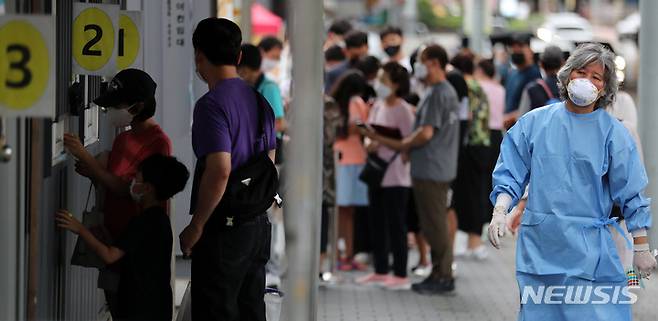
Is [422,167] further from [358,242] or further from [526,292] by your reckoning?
[526,292]

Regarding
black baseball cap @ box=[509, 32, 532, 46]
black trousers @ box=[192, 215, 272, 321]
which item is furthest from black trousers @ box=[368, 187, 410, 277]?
black trousers @ box=[192, 215, 272, 321]

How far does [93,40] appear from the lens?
275 inches

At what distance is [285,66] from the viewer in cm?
1744

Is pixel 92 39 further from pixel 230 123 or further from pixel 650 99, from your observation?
pixel 650 99

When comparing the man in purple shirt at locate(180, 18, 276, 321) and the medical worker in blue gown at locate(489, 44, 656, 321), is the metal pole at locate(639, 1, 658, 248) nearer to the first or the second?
the medical worker in blue gown at locate(489, 44, 656, 321)

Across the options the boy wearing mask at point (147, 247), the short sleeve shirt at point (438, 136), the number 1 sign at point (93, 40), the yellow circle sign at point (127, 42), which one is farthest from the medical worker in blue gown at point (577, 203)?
the short sleeve shirt at point (438, 136)

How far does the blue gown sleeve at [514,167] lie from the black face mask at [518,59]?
7.10m

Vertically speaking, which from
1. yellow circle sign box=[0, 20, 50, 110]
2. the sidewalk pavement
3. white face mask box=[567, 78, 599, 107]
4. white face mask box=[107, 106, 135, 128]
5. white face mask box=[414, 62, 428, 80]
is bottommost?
the sidewalk pavement

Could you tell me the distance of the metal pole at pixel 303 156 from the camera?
4898 mm

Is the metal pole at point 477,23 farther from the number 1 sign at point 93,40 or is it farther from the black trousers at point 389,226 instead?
the number 1 sign at point 93,40

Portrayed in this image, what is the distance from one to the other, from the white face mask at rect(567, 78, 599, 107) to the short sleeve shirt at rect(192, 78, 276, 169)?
4.46 ft

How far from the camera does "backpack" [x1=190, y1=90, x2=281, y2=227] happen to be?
21.8 feet

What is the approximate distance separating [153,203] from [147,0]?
10.8 ft

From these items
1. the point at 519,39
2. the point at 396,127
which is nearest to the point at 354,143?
the point at 396,127
